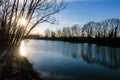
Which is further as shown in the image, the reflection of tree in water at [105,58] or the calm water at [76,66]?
the reflection of tree in water at [105,58]

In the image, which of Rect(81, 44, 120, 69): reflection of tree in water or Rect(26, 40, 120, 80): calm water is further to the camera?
Rect(81, 44, 120, 69): reflection of tree in water

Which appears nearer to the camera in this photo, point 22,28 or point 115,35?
point 22,28

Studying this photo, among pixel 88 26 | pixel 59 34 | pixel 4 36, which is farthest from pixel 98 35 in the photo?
pixel 4 36

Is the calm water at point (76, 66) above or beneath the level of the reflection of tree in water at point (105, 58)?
above

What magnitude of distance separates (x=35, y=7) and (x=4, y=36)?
5.40 meters

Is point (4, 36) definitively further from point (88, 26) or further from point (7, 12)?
point (88, 26)

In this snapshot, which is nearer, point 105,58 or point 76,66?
point 76,66

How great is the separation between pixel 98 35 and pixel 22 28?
100154mm

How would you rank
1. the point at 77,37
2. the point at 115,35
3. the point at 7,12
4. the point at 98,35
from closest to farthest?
the point at 7,12 < the point at 115,35 < the point at 98,35 < the point at 77,37

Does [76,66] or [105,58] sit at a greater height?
[76,66]

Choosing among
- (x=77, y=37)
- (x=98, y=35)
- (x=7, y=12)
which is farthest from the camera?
(x=77, y=37)

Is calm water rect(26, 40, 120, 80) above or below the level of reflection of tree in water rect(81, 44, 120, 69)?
above

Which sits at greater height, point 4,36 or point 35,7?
point 35,7

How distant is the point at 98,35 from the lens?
11319 cm
